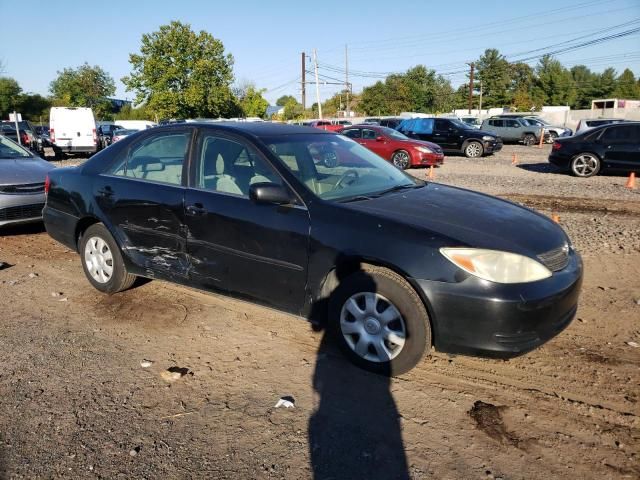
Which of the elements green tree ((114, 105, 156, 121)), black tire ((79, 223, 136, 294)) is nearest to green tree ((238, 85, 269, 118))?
green tree ((114, 105, 156, 121))

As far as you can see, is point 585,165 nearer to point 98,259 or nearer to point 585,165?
point 585,165

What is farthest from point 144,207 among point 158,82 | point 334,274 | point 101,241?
point 158,82

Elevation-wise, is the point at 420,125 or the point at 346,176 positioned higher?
the point at 420,125

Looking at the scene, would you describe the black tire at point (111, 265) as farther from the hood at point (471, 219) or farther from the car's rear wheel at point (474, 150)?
the car's rear wheel at point (474, 150)

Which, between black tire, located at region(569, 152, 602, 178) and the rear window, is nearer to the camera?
black tire, located at region(569, 152, 602, 178)

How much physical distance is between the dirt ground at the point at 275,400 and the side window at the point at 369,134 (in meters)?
13.2

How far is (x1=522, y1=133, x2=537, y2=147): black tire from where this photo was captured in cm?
2852

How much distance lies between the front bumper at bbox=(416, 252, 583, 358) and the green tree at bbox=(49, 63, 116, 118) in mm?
60210

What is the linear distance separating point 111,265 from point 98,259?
201 millimetres

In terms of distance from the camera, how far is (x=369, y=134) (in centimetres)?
1764

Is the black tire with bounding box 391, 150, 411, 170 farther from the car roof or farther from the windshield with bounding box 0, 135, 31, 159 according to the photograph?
the car roof

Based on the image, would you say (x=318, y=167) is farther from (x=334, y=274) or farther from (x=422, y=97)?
(x=422, y=97)

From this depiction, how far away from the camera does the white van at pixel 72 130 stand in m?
22.4

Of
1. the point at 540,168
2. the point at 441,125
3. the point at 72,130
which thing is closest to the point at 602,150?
the point at 540,168
